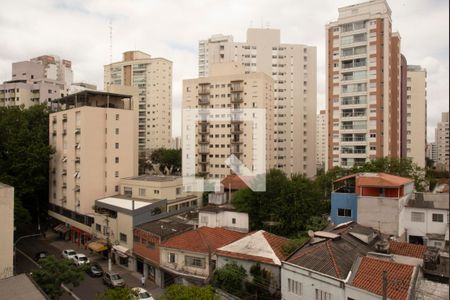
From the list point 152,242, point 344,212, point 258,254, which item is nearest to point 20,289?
point 152,242

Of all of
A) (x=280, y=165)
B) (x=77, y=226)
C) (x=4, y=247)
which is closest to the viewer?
(x=4, y=247)

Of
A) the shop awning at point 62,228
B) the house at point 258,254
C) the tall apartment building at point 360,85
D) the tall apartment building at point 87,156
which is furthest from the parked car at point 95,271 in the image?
the tall apartment building at point 360,85

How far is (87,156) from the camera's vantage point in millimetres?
26453

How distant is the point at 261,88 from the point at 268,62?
16.3 meters

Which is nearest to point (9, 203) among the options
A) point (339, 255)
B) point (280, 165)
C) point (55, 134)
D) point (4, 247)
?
point (4, 247)

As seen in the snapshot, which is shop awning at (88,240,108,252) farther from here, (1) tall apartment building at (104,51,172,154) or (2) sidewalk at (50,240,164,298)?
(1) tall apartment building at (104,51,172,154)

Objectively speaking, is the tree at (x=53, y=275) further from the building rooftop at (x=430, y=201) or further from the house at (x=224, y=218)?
the building rooftop at (x=430, y=201)

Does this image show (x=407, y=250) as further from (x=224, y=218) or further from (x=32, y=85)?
(x=32, y=85)

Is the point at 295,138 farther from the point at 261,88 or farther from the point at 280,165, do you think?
the point at 261,88

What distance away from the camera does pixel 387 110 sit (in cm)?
3388

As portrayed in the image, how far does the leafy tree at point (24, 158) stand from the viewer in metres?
26.6

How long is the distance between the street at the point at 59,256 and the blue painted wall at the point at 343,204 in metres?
10.1

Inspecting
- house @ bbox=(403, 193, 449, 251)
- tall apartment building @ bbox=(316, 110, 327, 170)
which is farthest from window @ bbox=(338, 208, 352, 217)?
tall apartment building @ bbox=(316, 110, 327, 170)

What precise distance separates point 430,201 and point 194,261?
42.1 ft
